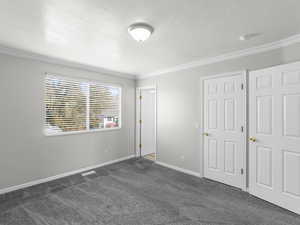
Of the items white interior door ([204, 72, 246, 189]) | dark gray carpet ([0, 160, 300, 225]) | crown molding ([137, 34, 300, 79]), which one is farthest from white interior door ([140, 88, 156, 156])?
white interior door ([204, 72, 246, 189])

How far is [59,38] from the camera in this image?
94.3 inches

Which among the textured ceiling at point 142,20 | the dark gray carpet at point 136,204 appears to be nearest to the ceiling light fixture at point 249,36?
the textured ceiling at point 142,20

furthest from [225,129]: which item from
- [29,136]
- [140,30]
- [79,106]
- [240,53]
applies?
[29,136]

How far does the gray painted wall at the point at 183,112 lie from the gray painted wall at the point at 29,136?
1962 millimetres

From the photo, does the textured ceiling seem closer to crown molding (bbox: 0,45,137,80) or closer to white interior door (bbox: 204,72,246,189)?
crown molding (bbox: 0,45,137,80)

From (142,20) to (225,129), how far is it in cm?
256

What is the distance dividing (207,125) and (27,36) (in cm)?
370

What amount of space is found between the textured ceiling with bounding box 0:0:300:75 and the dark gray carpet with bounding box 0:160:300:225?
2670 millimetres

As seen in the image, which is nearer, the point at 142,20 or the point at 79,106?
the point at 142,20

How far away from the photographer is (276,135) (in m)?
2.38

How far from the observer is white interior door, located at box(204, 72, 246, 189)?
2881 mm

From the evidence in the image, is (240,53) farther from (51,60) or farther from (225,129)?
(51,60)

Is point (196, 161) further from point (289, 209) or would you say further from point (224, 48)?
point (224, 48)

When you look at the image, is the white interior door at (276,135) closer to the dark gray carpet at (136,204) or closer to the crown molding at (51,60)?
the dark gray carpet at (136,204)
